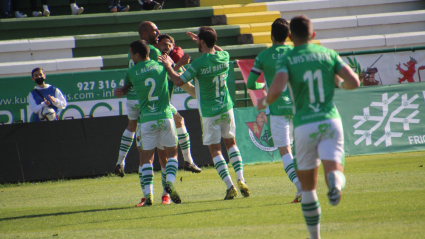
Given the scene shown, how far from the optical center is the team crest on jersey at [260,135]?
1247 centimetres

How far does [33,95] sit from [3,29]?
218 inches

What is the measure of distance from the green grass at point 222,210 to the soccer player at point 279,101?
2.01ft

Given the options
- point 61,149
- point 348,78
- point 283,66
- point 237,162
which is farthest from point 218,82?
point 61,149

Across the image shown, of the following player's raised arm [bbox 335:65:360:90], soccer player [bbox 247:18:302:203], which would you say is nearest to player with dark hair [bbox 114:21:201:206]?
soccer player [bbox 247:18:302:203]

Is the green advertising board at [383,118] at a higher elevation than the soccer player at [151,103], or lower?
lower

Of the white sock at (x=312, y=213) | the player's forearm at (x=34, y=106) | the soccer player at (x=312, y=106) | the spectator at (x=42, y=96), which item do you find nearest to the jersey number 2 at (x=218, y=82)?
the soccer player at (x=312, y=106)

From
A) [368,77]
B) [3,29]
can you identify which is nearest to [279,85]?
[368,77]

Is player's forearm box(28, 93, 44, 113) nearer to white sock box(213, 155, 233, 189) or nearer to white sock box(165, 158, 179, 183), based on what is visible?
white sock box(165, 158, 179, 183)

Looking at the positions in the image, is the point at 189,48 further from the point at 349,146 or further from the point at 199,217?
the point at 199,217

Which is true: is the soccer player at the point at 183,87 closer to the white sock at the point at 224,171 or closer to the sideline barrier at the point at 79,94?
the white sock at the point at 224,171

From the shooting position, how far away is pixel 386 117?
1262 centimetres

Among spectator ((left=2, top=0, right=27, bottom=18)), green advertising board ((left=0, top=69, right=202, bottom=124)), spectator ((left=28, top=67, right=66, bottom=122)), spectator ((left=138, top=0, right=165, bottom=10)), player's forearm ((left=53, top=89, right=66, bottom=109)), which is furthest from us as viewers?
spectator ((left=138, top=0, right=165, bottom=10))

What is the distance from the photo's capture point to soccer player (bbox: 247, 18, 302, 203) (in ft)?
21.7

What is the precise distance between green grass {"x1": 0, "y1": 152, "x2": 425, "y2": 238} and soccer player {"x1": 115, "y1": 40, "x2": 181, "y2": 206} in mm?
834
